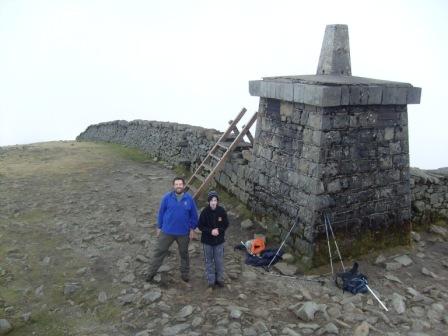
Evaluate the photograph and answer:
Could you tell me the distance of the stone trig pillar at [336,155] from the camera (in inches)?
300

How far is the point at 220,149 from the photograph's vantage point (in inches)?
449

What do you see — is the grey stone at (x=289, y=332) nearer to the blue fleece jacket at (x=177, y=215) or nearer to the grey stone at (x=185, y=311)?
the grey stone at (x=185, y=311)

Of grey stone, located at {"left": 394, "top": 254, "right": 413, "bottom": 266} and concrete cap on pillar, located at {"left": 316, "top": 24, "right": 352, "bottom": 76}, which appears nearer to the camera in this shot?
grey stone, located at {"left": 394, "top": 254, "right": 413, "bottom": 266}

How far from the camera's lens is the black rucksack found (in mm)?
7027

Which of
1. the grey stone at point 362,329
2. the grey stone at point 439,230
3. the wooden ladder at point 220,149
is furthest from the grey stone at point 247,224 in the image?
the grey stone at point 439,230

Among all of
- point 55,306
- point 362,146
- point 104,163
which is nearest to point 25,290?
point 55,306

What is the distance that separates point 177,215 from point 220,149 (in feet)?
15.8

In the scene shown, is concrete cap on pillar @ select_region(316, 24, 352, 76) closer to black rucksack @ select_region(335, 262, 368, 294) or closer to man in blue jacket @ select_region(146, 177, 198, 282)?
black rucksack @ select_region(335, 262, 368, 294)

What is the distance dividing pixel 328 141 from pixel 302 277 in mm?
2548

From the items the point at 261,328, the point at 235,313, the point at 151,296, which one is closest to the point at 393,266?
the point at 261,328

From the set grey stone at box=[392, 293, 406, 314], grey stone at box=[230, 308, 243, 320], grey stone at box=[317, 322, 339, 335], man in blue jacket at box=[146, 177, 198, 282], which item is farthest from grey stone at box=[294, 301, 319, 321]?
man in blue jacket at box=[146, 177, 198, 282]

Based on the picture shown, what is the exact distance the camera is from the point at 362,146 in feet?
26.3

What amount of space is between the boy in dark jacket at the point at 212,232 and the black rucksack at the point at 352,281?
85.0 inches

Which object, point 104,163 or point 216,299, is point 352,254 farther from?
point 104,163
